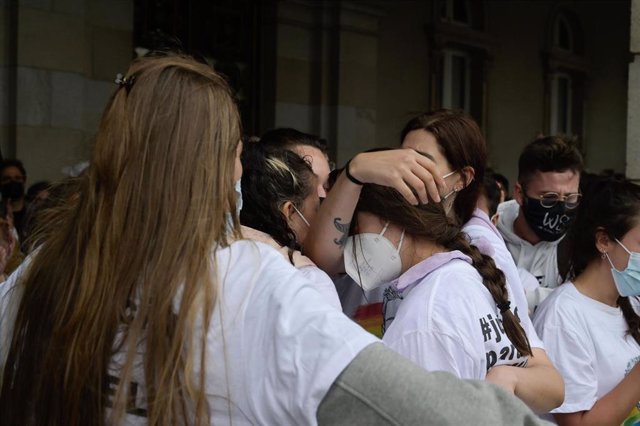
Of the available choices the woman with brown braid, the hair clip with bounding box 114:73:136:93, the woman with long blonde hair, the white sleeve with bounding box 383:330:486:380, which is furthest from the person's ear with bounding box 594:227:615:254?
the hair clip with bounding box 114:73:136:93

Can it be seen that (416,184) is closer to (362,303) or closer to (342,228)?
(342,228)

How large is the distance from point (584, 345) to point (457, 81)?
9322 mm

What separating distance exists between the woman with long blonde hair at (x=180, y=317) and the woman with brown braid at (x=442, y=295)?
0.80 m

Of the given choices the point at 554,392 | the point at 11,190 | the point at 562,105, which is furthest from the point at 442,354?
the point at 562,105

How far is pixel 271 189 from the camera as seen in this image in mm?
2828

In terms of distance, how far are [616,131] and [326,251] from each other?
41.1ft

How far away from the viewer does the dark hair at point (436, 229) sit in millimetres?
2295

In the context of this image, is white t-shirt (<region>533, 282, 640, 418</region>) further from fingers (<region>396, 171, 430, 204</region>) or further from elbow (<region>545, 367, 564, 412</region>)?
fingers (<region>396, 171, 430, 204</region>)

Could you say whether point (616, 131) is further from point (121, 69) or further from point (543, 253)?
point (543, 253)

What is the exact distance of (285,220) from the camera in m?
2.81

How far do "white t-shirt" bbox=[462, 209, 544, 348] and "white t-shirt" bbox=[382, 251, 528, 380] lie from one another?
0.70ft

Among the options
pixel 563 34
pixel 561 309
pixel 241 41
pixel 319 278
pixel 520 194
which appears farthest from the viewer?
pixel 563 34

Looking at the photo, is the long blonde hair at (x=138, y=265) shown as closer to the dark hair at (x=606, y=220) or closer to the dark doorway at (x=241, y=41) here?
the dark hair at (x=606, y=220)

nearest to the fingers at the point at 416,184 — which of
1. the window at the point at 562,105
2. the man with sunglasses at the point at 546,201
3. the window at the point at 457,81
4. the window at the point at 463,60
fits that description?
the man with sunglasses at the point at 546,201
